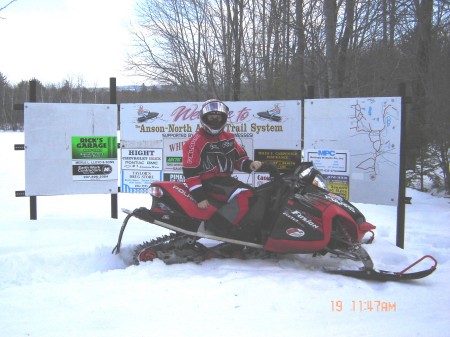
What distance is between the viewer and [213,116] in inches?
170

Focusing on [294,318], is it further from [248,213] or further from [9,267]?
[9,267]

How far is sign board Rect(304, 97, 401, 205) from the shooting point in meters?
5.21

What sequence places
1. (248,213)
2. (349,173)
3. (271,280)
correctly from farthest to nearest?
(349,173), (248,213), (271,280)

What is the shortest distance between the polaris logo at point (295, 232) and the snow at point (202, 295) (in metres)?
0.36

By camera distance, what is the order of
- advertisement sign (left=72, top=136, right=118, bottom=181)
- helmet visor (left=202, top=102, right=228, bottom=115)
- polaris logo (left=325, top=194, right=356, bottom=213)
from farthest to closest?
advertisement sign (left=72, top=136, right=118, bottom=181), helmet visor (left=202, top=102, right=228, bottom=115), polaris logo (left=325, top=194, right=356, bottom=213)

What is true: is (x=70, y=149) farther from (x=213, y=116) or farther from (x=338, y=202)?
(x=338, y=202)

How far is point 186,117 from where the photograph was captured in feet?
19.7

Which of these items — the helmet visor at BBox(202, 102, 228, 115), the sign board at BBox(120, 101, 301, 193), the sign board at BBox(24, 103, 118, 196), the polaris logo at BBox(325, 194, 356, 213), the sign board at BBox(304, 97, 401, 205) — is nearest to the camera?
the polaris logo at BBox(325, 194, 356, 213)

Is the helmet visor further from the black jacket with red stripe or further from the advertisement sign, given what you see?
the advertisement sign

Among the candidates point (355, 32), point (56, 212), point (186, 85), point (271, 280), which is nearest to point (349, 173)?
point (271, 280)

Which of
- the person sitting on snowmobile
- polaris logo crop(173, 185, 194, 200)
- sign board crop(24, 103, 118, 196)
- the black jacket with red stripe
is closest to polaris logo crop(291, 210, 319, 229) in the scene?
the person sitting on snowmobile

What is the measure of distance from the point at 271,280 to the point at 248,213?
704 mm

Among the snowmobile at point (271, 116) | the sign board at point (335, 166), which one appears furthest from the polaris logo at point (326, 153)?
the snowmobile at point (271, 116)
